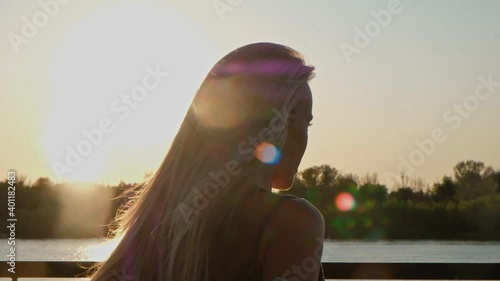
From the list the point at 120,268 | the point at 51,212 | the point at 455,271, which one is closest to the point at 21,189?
the point at 51,212

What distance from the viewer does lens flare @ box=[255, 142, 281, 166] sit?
127 cm

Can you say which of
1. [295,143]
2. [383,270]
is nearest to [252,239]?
[295,143]

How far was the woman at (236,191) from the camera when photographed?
1229 mm

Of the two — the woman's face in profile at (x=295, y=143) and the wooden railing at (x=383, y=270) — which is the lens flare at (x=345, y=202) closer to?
the wooden railing at (x=383, y=270)

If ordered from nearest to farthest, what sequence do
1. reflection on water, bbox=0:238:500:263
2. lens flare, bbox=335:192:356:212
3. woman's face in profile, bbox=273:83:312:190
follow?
woman's face in profile, bbox=273:83:312:190 → reflection on water, bbox=0:238:500:263 → lens flare, bbox=335:192:356:212

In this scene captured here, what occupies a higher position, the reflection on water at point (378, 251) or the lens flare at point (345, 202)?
the lens flare at point (345, 202)

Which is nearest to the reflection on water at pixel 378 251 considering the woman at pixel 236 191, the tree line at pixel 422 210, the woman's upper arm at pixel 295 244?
the tree line at pixel 422 210

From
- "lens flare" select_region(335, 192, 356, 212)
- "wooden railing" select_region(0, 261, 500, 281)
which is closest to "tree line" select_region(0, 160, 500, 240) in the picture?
"lens flare" select_region(335, 192, 356, 212)

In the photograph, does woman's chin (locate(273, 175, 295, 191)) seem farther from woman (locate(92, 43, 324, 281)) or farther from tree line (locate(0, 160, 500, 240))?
tree line (locate(0, 160, 500, 240))

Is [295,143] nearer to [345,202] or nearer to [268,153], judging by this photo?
[268,153]

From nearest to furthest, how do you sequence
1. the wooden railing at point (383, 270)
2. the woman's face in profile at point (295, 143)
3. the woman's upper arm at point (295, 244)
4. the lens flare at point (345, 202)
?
the woman's upper arm at point (295, 244) < the woman's face in profile at point (295, 143) < the wooden railing at point (383, 270) < the lens flare at point (345, 202)

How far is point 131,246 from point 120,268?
4 centimetres

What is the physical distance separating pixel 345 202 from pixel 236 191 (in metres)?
39.0

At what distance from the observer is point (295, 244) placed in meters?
1.20
